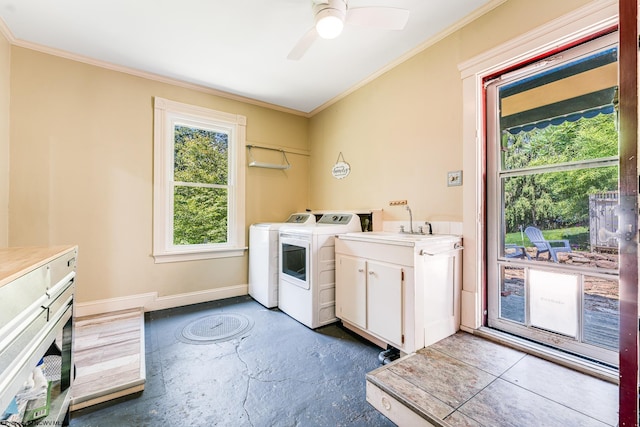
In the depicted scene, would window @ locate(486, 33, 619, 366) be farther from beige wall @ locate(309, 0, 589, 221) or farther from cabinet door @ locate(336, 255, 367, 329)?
cabinet door @ locate(336, 255, 367, 329)

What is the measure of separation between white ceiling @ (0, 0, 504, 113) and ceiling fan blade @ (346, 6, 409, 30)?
32 centimetres

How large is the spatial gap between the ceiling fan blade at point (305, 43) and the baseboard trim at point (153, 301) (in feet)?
9.56

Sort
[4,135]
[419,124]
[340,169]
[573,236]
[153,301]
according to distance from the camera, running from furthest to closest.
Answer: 1. [340,169]
2. [153,301]
3. [419,124]
4. [4,135]
5. [573,236]

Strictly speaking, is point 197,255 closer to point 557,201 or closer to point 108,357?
point 108,357

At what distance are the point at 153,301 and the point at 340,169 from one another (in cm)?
283

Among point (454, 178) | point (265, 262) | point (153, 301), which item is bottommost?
point (153, 301)

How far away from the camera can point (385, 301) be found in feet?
6.90

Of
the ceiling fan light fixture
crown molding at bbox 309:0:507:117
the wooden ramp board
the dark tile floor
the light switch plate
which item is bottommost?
the dark tile floor

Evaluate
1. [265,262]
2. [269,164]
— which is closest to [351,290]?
[265,262]

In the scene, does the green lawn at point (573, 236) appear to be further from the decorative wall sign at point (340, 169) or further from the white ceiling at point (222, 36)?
the decorative wall sign at point (340, 169)

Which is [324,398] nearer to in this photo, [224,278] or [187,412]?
[187,412]

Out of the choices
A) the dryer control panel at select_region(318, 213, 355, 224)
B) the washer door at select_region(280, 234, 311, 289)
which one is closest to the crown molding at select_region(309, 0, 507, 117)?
the dryer control panel at select_region(318, 213, 355, 224)

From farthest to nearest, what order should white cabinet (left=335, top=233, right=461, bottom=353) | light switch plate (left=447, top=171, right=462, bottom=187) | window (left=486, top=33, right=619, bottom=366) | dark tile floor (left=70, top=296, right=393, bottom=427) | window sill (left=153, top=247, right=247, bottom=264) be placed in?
window sill (left=153, top=247, right=247, bottom=264)
light switch plate (left=447, top=171, right=462, bottom=187)
white cabinet (left=335, top=233, right=461, bottom=353)
window (left=486, top=33, right=619, bottom=366)
dark tile floor (left=70, top=296, right=393, bottom=427)

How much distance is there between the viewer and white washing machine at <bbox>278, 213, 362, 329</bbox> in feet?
8.61
